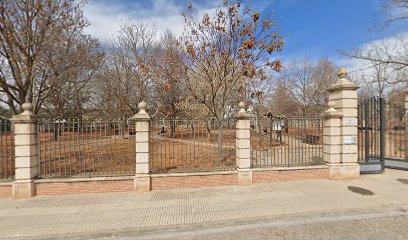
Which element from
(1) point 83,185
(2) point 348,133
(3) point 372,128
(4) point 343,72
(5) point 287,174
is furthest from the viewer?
(3) point 372,128

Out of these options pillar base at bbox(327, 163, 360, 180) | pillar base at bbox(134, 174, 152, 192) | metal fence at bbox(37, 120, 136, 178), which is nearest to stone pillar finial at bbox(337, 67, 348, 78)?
pillar base at bbox(327, 163, 360, 180)

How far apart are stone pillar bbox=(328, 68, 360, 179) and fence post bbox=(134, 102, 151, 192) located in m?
6.52

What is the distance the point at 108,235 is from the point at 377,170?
9.76 m

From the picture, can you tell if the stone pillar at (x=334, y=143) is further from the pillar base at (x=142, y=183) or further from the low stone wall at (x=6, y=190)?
the low stone wall at (x=6, y=190)

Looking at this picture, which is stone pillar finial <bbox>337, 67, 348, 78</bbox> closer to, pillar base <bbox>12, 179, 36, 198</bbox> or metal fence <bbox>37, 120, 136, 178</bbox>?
metal fence <bbox>37, 120, 136, 178</bbox>

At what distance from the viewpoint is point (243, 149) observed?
7391 mm

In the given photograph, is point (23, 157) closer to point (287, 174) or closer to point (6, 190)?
point (6, 190)

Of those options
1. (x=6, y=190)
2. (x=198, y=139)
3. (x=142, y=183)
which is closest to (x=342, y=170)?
(x=198, y=139)

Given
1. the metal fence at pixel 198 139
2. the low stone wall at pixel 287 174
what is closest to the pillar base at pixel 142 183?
the metal fence at pixel 198 139

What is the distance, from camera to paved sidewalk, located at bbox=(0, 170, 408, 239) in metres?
4.79

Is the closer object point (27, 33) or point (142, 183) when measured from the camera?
point (142, 183)

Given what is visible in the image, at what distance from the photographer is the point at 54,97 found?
2059 centimetres

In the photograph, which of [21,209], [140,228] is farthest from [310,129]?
[21,209]

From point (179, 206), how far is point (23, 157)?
5.01 m
